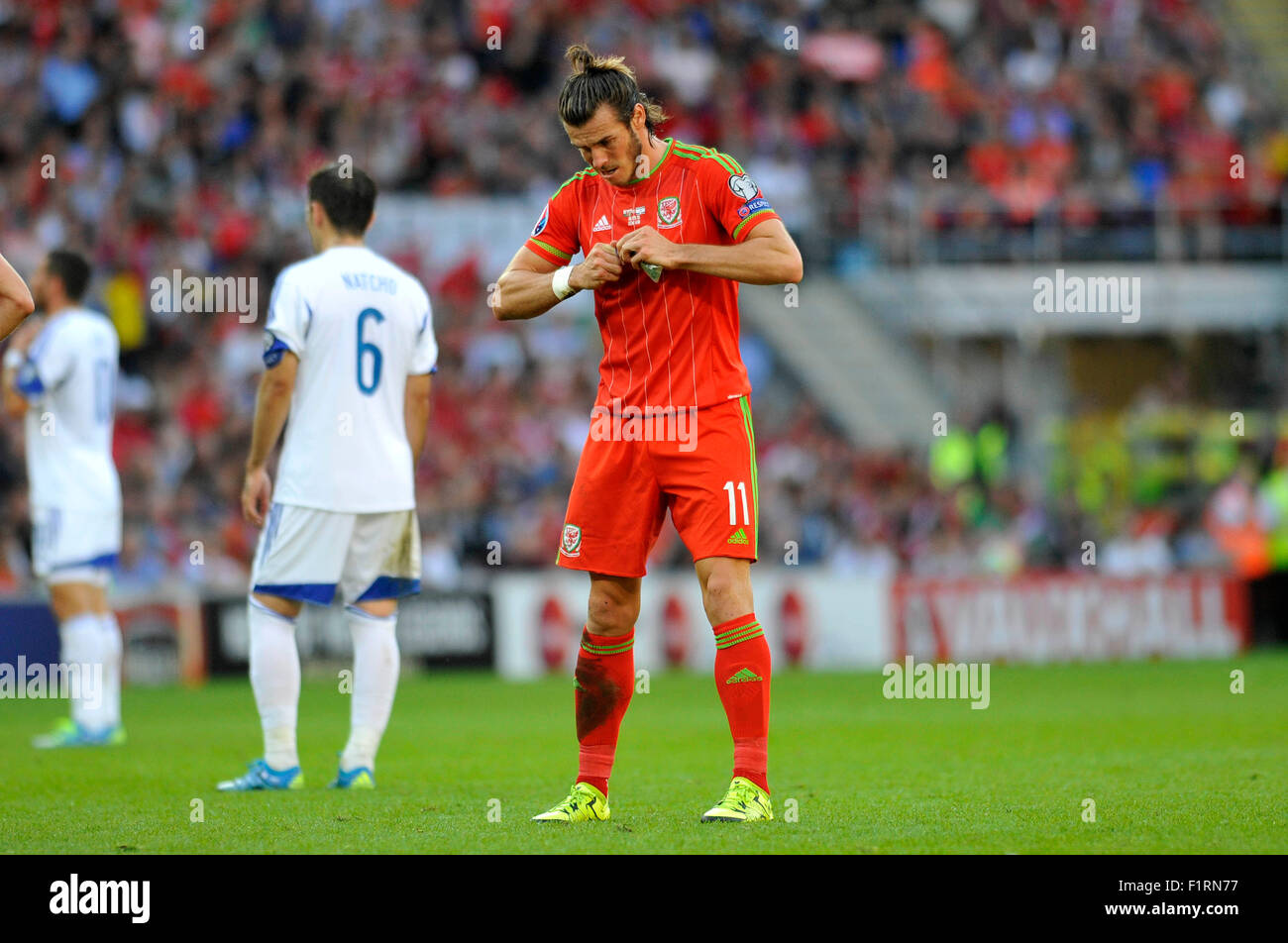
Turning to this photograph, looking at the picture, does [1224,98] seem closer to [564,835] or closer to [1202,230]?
[1202,230]

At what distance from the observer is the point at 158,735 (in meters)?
11.0

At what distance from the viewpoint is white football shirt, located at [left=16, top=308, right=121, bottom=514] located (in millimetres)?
10234

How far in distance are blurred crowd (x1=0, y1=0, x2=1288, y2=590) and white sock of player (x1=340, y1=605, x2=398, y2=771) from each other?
31.4 feet

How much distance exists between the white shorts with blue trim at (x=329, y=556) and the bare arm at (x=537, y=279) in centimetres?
148

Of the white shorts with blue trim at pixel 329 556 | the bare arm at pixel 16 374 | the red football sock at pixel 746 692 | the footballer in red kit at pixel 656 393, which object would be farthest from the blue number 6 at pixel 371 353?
the bare arm at pixel 16 374

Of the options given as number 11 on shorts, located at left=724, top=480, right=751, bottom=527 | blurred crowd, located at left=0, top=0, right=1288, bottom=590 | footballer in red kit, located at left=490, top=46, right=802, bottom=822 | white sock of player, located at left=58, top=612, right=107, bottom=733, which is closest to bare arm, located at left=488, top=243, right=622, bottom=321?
footballer in red kit, located at left=490, top=46, right=802, bottom=822

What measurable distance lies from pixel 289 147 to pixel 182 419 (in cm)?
401

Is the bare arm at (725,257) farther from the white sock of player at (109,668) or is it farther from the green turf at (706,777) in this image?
the white sock of player at (109,668)

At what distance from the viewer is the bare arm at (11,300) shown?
6082 mm

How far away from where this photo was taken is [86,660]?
33.7ft

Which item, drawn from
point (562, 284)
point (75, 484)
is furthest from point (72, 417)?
point (562, 284)

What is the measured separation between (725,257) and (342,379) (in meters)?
2.28

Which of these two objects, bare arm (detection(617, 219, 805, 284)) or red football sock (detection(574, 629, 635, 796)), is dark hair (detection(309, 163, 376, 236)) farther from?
red football sock (detection(574, 629, 635, 796))
